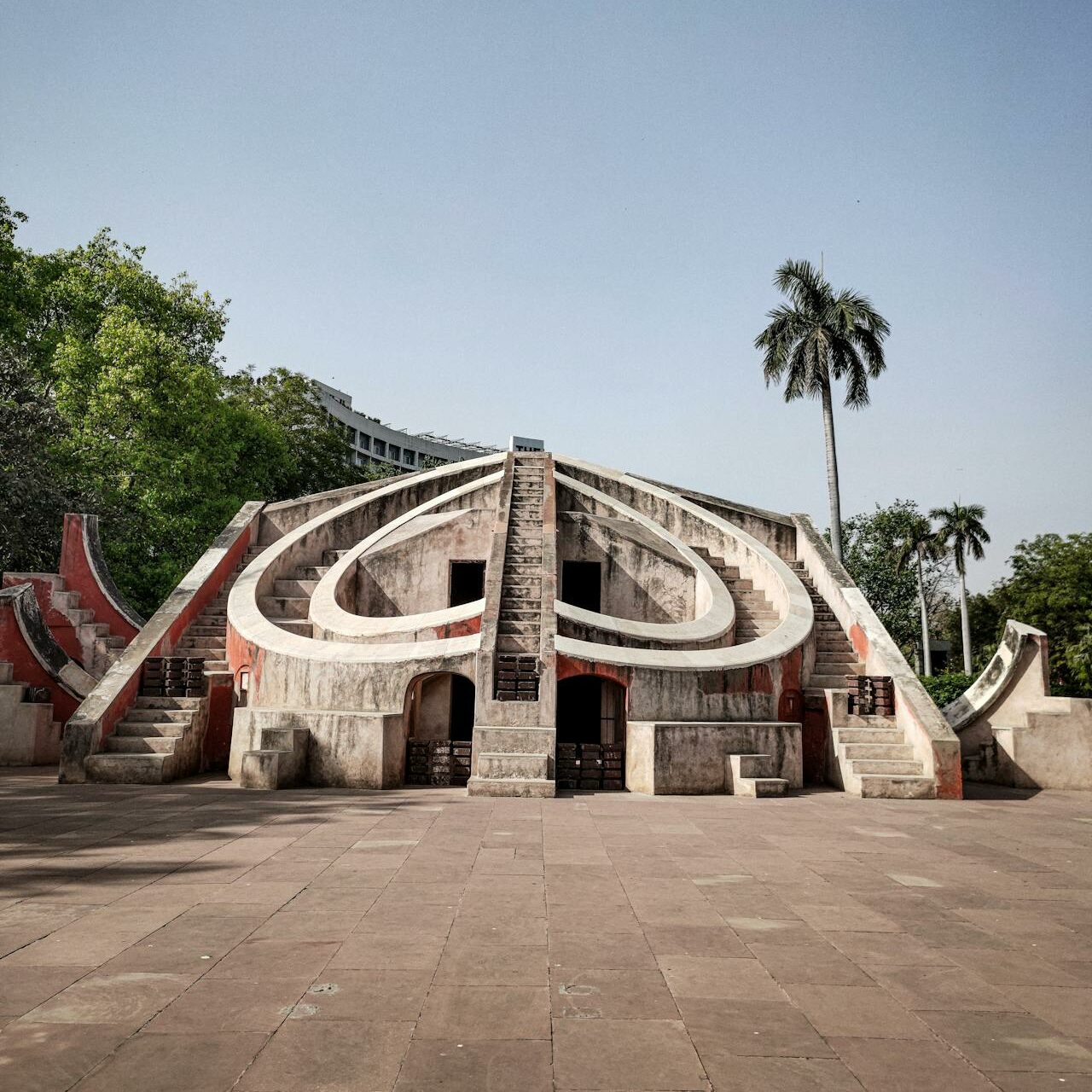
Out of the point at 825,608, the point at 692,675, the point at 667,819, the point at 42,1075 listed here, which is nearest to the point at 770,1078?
the point at 42,1075

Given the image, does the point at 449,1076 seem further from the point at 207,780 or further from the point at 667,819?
the point at 207,780

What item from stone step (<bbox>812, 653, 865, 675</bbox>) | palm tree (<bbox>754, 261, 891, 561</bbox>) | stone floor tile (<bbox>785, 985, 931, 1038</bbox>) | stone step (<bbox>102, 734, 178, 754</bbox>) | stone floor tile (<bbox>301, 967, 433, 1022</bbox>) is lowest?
stone floor tile (<bbox>785, 985, 931, 1038</bbox>)

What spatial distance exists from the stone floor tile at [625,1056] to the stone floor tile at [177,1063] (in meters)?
1.05

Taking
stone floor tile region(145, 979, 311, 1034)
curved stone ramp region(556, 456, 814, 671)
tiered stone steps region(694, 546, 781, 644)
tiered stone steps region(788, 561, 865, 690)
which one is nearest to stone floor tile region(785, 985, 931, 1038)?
stone floor tile region(145, 979, 311, 1034)

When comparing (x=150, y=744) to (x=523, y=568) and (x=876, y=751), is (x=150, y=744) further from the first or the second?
(x=876, y=751)

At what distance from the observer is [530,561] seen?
43.7 ft

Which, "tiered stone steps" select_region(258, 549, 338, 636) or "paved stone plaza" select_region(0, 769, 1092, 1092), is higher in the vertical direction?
"tiered stone steps" select_region(258, 549, 338, 636)

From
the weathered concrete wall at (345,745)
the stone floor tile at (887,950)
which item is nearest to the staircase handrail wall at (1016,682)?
the weathered concrete wall at (345,745)

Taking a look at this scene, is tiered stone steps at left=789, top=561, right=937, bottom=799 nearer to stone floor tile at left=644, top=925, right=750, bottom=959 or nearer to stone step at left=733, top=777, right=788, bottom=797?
stone step at left=733, top=777, right=788, bottom=797

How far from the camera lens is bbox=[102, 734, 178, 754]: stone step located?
10.6 m

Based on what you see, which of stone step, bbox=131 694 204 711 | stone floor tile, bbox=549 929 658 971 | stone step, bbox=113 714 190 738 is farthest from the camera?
stone step, bbox=131 694 204 711

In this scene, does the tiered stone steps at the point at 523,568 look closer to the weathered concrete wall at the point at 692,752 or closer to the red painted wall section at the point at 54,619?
the weathered concrete wall at the point at 692,752

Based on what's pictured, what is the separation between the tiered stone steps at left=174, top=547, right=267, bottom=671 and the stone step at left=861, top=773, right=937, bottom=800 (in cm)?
886

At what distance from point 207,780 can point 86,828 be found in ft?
11.6
